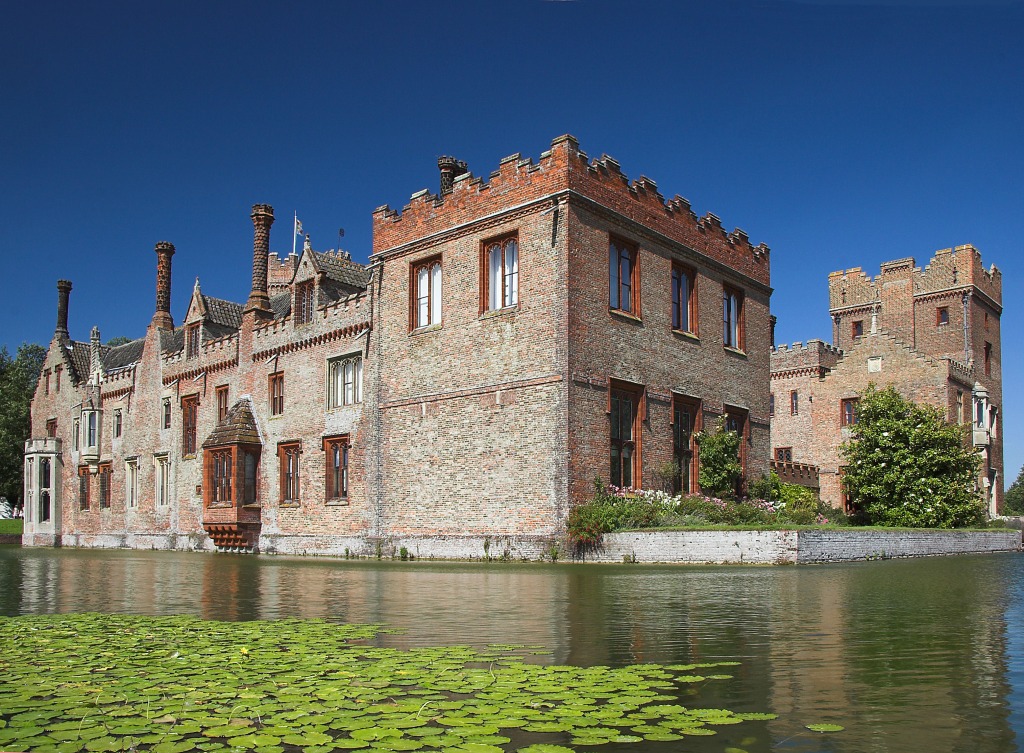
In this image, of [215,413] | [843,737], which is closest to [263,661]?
[843,737]

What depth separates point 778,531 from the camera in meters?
17.3

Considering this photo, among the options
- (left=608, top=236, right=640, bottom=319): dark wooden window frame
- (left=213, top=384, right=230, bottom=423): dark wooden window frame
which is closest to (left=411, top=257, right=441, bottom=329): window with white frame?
(left=608, top=236, right=640, bottom=319): dark wooden window frame

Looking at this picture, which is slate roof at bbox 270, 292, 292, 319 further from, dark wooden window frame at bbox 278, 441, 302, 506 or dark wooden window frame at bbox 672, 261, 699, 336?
dark wooden window frame at bbox 672, 261, 699, 336

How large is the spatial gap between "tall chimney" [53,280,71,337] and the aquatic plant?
143 ft

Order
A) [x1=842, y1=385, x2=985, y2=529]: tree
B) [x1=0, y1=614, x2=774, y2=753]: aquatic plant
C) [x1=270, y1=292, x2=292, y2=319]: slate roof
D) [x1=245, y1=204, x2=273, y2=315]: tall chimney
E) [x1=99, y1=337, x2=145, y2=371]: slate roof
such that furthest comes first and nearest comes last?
1. [x1=99, y1=337, x2=145, y2=371]: slate roof
2. [x1=270, y1=292, x2=292, y2=319]: slate roof
3. [x1=245, y1=204, x2=273, y2=315]: tall chimney
4. [x1=842, y1=385, x2=985, y2=529]: tree
5. [x1=0, y1=614, x2=774, y2=753]: aquatic plant

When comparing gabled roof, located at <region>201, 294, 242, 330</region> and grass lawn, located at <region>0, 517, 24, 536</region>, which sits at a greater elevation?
gabled roof, located at <region>201, 294, 242, 330</region>

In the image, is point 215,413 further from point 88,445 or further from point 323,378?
point 88,445

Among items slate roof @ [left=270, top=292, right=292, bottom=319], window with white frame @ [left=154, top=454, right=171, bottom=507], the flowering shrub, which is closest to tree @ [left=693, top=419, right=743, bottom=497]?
the flowering shrub

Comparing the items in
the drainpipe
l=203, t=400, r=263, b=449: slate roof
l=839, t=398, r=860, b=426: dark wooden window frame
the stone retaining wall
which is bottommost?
the stone retaining wall

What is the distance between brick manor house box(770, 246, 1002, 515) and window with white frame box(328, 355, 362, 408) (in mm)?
16080

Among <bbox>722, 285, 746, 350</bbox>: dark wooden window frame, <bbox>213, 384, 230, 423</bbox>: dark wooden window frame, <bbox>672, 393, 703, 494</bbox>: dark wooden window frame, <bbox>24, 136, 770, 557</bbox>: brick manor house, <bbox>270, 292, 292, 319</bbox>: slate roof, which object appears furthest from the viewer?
<bbox>270, 292, 292, 319</bbox>: slate roof

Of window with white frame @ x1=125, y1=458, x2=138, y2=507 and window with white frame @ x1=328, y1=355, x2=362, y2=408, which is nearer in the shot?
window with white frame @ x1=328, y1=355, x2=362, y2=408

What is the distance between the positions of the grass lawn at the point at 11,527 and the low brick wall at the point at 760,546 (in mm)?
40923

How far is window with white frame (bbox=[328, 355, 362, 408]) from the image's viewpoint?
27.2 meters
